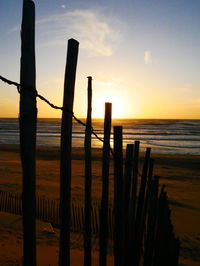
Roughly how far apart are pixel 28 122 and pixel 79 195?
449 inches

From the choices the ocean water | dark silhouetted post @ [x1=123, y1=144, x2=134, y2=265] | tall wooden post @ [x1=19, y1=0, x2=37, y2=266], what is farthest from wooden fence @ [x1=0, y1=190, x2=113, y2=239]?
tall wooden post @ [x1=19, y1=0, x2=37, y2=266]

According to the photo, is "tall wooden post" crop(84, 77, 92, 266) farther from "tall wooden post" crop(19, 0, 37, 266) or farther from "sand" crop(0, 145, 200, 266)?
"sand" crop(0, 145, 200, 266)

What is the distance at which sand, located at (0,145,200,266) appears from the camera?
6.64 metres

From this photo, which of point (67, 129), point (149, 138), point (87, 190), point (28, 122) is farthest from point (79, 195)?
point (149, 138)

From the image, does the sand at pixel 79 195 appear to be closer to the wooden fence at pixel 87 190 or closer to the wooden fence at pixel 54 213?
the wooden fence at pixel 54 213

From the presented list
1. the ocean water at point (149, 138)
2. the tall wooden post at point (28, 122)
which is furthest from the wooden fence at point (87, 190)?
the ocean water at point (149, 138)

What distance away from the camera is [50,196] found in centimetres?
1255

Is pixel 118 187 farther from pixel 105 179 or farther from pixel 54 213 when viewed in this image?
pixel 54 213

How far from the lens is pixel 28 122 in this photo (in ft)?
5.99

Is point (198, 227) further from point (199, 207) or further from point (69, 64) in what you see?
point (69, 64)

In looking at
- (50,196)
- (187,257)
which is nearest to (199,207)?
(187,257)

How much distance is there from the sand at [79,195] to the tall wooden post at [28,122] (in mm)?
4650

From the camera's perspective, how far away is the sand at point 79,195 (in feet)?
21.8

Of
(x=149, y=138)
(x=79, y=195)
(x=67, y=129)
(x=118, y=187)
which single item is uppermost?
(x=67, y=129)
